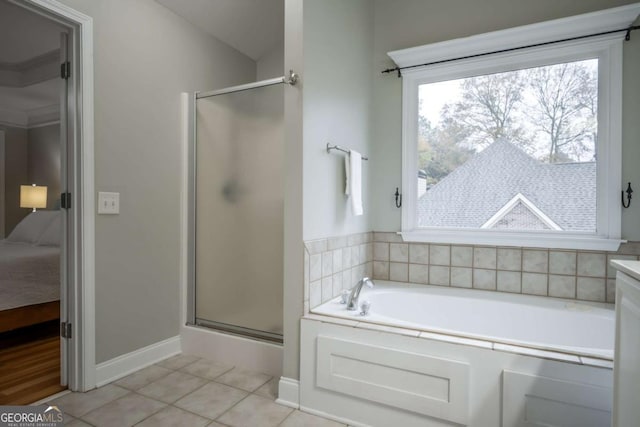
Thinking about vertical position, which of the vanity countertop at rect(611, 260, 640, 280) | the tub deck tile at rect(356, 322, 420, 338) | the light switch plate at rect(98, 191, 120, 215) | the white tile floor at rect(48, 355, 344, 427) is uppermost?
the light switch plate at rect(98, 191, 120, 215)

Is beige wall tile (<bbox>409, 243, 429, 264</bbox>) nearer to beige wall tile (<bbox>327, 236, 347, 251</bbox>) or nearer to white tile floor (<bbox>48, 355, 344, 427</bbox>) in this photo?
beige wall tile (<bbox>327, 236, 347, 251</bbox>)

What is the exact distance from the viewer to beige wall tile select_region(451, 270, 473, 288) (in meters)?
2.45

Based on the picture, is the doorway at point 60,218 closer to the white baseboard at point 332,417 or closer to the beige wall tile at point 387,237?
the white baseboard at point 332,417

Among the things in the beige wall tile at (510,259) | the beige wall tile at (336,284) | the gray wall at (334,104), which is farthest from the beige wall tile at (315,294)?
the beige wall tile at (510,259)

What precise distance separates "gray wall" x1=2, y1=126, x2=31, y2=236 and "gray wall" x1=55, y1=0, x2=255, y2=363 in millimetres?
4000

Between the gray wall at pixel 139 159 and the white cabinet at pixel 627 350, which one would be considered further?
the gray wall at pixel 139 159

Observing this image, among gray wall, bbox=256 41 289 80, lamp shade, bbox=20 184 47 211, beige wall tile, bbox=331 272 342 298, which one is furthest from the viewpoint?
lamp shade, bbox=20 184 47 211

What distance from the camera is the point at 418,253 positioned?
8.59ft

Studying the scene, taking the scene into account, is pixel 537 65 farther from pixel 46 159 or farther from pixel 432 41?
pixel 46 159

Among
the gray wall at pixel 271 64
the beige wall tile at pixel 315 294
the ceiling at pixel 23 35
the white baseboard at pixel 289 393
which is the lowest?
the white baseboard at pixel 289 393

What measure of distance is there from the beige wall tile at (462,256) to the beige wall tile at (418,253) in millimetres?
178

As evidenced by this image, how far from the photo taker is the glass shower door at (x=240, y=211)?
234 cm

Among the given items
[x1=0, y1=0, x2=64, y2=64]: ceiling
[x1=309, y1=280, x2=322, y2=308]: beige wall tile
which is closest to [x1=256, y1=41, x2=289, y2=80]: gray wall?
[x1=0, y1=0, x2=64, y2=64]: ceiling

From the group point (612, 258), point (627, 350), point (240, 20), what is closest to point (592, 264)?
point (612, 258)
